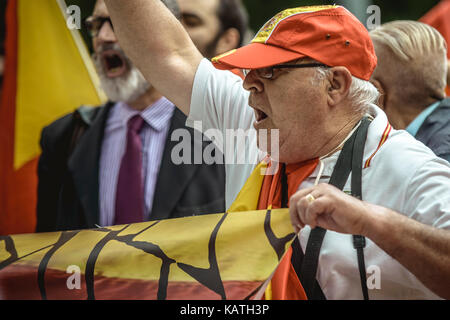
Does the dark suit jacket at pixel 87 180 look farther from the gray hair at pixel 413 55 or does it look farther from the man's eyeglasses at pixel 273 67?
the man's eyeglasses at pixel 273 67

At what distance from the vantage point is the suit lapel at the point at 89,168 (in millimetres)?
3800

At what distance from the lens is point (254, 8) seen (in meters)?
6.39

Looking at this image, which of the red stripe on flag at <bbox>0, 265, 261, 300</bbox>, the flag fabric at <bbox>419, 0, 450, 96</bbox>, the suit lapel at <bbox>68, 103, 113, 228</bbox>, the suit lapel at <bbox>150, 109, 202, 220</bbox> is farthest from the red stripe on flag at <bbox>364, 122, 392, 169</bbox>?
the flag fabric at <bbox>419, 0, 450, 96</bbox>

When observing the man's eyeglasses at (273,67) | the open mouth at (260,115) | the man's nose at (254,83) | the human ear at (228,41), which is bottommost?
the human ear at (228,41)

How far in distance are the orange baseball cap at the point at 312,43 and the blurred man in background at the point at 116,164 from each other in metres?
1.39

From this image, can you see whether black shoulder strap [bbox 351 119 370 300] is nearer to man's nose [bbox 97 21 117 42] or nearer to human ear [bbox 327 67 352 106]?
human ear [bbox 327 67 352 106]

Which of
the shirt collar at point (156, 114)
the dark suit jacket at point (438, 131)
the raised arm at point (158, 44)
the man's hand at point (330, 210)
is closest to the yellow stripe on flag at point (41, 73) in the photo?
the shirt collar at point (156, 114)

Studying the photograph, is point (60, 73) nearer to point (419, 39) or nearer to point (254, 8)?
point (254, 8)

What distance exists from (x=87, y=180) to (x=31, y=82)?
4.51 ft

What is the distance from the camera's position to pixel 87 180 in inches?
152

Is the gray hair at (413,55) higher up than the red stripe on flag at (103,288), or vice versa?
the gray hair at (413,55)

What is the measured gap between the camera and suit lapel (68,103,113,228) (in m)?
3.80
